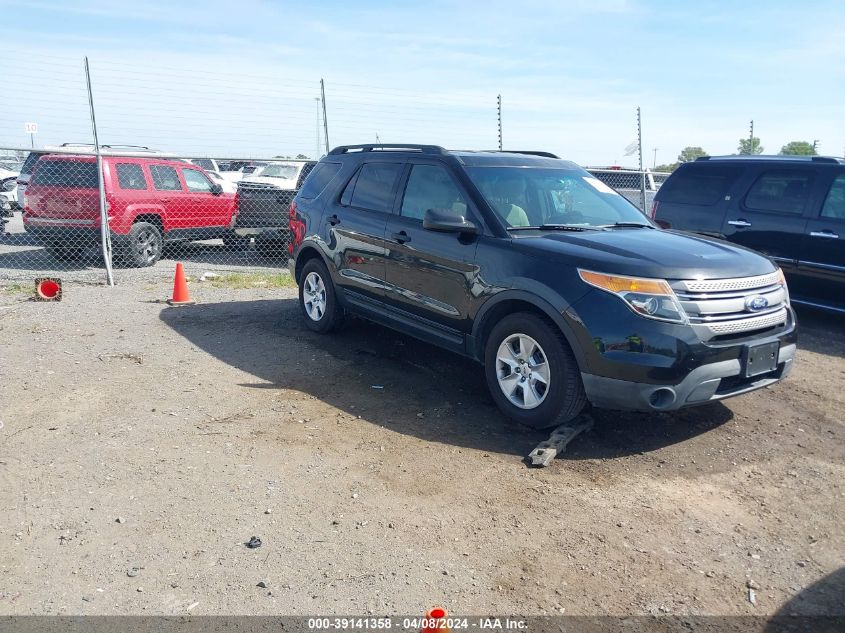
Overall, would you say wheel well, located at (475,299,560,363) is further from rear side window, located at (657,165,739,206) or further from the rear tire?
the rear tire

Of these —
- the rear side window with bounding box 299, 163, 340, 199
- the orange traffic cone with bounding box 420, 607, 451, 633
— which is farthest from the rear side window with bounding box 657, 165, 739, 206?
the orange traffic cone with bounding box 420, 607, 451, 633

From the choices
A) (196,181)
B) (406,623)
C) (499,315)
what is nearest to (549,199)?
(499,315)

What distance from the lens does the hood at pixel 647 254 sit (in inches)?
176

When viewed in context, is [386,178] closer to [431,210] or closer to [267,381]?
[431,210]

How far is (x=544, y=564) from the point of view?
11.1 ft

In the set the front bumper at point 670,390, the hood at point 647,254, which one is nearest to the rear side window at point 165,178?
the hood at point 647,254

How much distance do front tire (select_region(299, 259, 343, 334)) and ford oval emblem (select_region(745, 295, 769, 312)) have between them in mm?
3710

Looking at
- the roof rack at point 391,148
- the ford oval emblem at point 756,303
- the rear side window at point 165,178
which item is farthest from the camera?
the rear side window at point 165,178

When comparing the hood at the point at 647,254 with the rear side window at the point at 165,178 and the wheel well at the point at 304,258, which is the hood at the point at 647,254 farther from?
the rear side window at the point at 165,178

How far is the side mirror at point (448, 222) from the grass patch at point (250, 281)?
5.16 meters

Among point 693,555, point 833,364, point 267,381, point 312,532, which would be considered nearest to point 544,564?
point 693,555

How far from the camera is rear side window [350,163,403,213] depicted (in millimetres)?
6219

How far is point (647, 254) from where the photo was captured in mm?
4641

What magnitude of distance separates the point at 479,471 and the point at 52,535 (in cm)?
228
